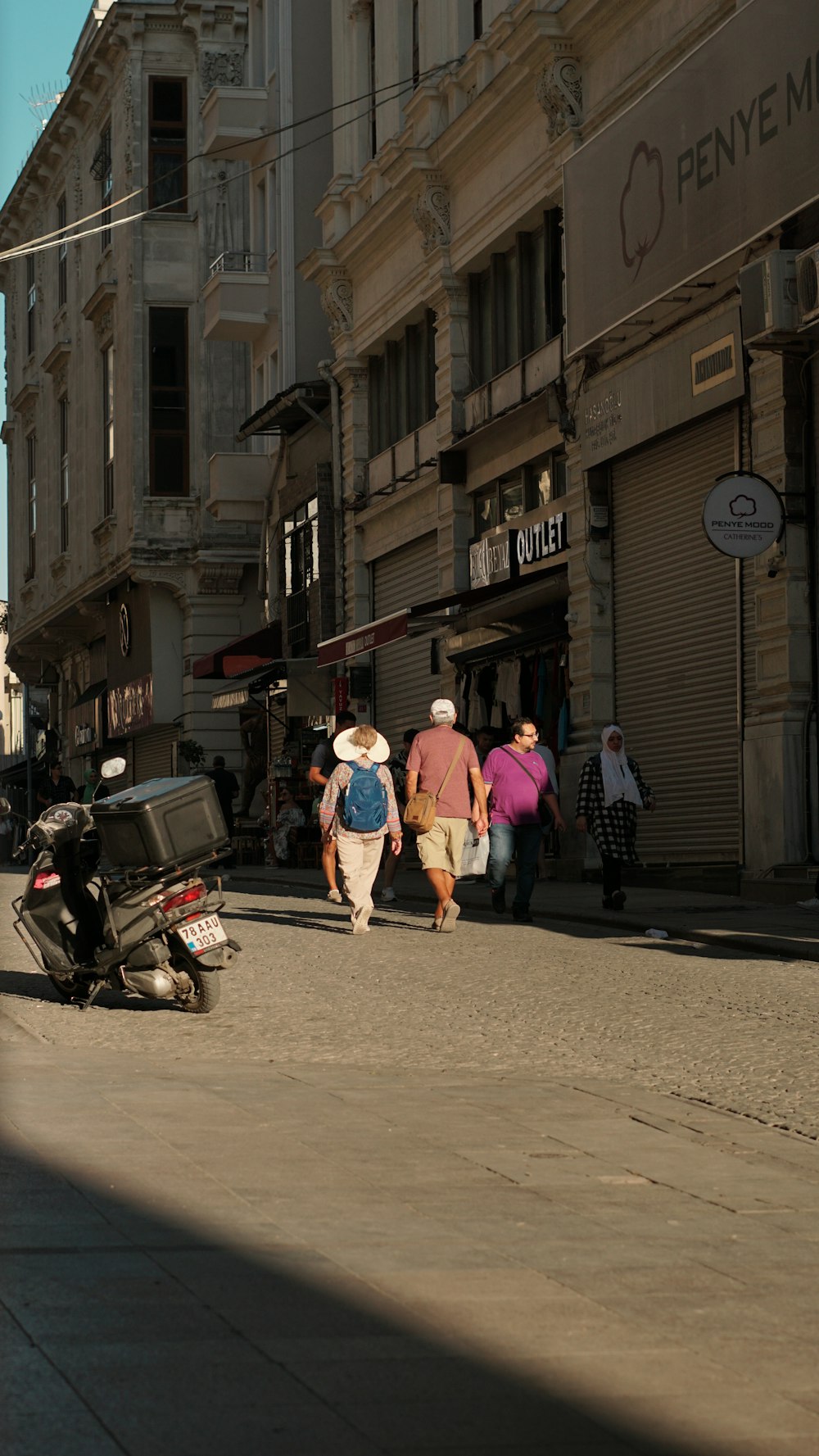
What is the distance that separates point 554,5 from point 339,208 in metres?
10.3

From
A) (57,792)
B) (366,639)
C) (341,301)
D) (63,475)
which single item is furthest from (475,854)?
(63,475)

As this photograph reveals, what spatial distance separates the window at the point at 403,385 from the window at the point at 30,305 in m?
27.1

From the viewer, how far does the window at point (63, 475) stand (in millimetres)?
54281

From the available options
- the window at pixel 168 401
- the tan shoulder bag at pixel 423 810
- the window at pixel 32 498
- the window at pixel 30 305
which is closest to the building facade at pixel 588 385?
the tan shoulder bag at pixel 423 810

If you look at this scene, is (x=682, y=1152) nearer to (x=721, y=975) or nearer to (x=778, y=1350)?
(x=778, y=1350)

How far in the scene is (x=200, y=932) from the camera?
10.7 meters

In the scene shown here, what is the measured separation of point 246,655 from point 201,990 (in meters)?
27.2

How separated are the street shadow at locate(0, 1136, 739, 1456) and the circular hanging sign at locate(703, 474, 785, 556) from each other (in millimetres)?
13417

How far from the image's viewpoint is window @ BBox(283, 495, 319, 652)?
3606 centimetres

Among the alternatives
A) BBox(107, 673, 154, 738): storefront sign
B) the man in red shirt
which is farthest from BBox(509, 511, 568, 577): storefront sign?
BBox(107, 673, 154, 738): storefront sign

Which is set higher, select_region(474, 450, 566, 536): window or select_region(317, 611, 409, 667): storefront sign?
select_region(474, 450, 566, 536): window

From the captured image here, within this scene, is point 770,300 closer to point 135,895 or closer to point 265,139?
point 135,895

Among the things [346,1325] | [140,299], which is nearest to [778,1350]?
[346,1325]

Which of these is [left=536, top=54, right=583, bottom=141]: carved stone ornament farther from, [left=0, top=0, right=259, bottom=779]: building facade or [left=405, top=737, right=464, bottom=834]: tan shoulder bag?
[left=0, top=0, right=259, bottom=779]: building facade
